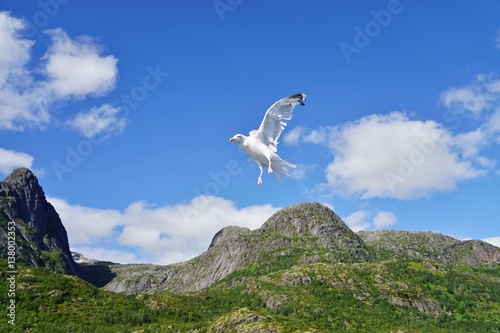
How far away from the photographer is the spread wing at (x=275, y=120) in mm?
19438

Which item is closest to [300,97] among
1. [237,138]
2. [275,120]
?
[275,120]

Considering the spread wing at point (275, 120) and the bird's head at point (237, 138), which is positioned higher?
the spread wing at point (275, 120)

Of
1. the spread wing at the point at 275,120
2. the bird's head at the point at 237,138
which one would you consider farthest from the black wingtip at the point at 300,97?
the bird's head at the point at 237,138

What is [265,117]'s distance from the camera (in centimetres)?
2031

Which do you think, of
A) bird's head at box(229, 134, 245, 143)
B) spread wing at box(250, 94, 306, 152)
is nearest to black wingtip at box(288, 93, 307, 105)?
spread wing at box(250, 94, 306, 152)

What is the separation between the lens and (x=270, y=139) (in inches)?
830

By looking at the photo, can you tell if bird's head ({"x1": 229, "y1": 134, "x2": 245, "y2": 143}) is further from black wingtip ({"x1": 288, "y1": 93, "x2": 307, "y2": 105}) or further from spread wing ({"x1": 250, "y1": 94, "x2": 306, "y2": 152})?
black wingtip ({"x1": 288, "y1": 93, "x2": 307, "y2": 105})

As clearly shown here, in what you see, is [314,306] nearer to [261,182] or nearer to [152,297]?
[152,297]

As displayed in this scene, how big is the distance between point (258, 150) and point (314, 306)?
18683 cm

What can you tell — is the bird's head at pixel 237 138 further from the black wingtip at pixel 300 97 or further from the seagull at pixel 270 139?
the black wingtip at pixel 300 97

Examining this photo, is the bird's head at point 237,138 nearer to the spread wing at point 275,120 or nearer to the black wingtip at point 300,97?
the spread wing at point 275,120

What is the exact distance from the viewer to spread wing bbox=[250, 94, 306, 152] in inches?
765

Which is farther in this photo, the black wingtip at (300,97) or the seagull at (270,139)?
the seagull at (270,139)

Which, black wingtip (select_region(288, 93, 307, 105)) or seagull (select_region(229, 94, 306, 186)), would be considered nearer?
black wingtip (select_region(288, 93, 307, 105))
